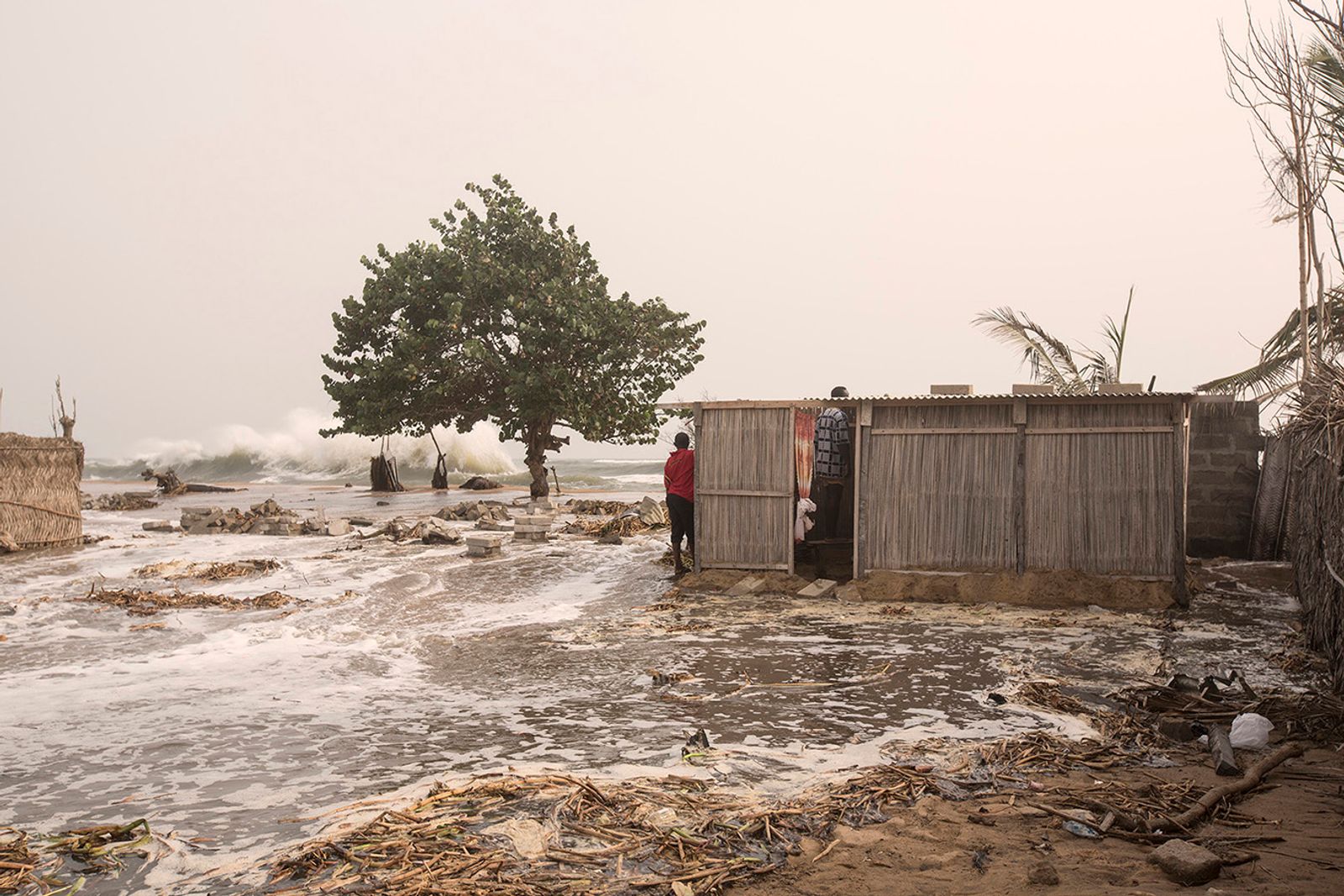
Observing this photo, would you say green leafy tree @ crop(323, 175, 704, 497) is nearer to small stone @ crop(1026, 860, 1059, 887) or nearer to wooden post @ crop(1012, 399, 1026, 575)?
wooden post @ crop(1012, 399, 1026, 575)

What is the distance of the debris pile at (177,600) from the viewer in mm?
11711

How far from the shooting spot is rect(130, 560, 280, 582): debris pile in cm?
1421

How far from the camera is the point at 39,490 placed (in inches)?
712

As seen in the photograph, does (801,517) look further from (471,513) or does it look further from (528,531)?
(471,513)

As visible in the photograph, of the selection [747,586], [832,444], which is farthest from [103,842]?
[832,444]

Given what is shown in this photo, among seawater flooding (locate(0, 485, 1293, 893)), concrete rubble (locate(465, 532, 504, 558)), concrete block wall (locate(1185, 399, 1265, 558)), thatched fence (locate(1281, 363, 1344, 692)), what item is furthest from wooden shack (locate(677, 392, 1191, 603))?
concrete rubble (locate(465, 532, 504, 558))

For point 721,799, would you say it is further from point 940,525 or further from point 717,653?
point 940,525

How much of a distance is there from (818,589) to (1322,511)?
5.52 meters

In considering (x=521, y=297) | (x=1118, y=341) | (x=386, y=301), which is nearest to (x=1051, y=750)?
(x=1118, y=341)

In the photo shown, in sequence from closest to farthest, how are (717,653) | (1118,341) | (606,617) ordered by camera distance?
1. (717,653)
2. (606,617)
3. (1118,341)

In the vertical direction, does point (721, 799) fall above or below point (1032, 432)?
below

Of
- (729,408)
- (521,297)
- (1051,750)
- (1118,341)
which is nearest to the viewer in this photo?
(1051,750)

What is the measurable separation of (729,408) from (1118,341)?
1156 cm

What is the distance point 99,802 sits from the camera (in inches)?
206
